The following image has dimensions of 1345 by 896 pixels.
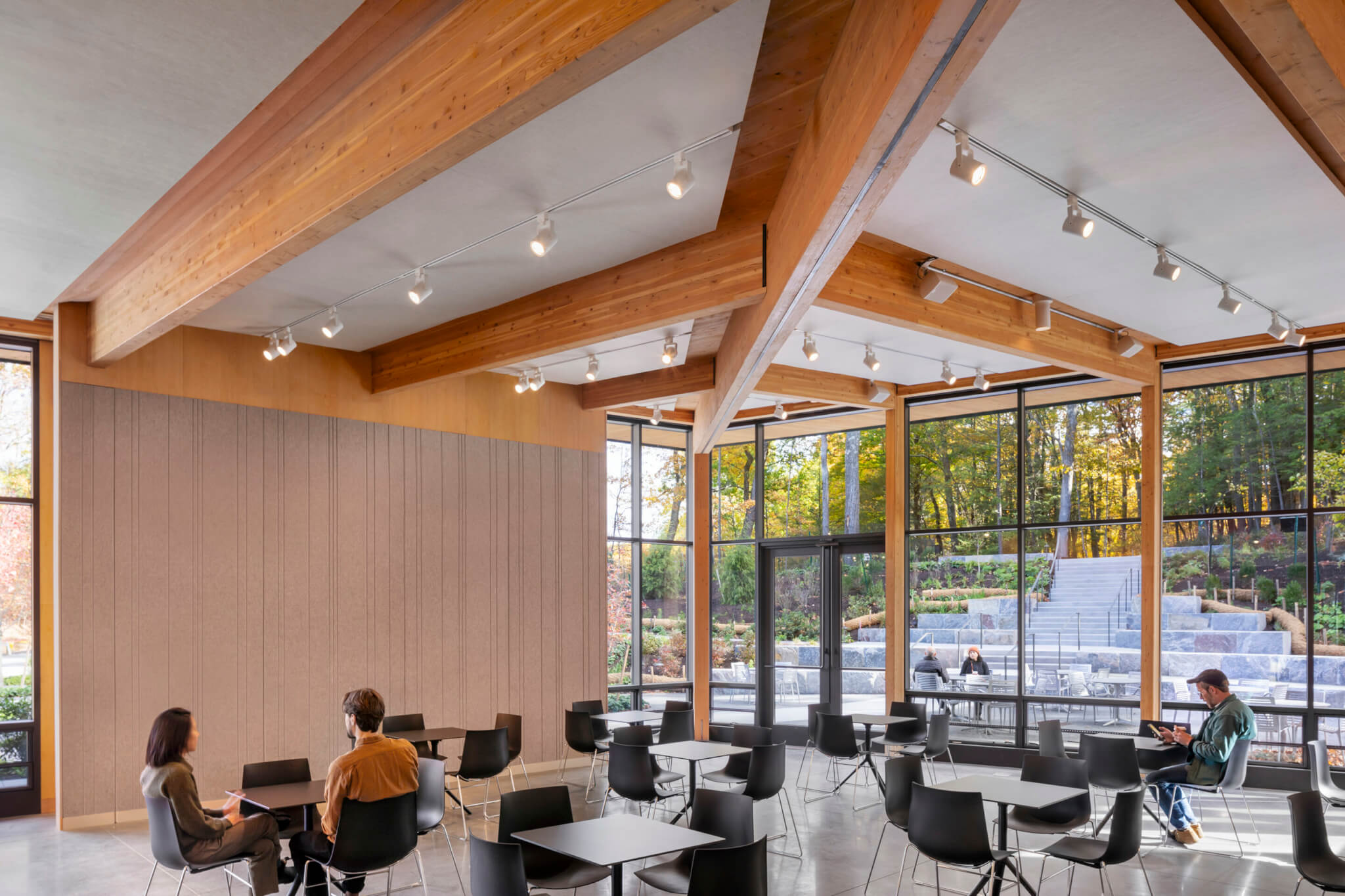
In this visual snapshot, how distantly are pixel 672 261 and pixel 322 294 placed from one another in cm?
270

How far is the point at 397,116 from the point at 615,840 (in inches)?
137

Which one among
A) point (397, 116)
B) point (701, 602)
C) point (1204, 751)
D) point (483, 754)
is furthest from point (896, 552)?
point (397, 116)

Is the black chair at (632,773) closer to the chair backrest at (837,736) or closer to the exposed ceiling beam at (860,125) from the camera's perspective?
the chair backrest at (837,736)

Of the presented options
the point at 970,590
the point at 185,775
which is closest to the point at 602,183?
the point at 185,775

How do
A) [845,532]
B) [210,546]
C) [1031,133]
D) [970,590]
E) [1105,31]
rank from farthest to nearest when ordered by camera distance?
1. [845,532]
2. [970,590]
3. [210,546]
4. [1031,133]
5. [1105,31]

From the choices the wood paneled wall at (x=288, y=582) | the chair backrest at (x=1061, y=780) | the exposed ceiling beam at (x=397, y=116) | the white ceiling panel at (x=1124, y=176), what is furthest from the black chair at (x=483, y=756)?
the white ceiling panel at (x=1124, y=176)

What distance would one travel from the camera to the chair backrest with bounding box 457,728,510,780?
24.8 feet

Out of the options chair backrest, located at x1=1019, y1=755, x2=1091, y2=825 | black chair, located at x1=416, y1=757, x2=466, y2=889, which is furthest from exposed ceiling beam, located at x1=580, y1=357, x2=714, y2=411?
black chair, located at x1=416, y1=757, x2=466, y2=889

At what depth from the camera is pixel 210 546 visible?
819 centimetres

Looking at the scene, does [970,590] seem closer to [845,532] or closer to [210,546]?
[845,532]

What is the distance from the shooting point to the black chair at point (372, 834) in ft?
16.3

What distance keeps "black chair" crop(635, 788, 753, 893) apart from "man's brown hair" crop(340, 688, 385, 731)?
166 centimetres

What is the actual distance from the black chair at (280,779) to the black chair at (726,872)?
8.94 feet

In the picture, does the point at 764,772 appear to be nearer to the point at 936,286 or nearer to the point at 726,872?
the point at 726,872
